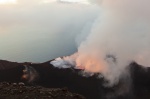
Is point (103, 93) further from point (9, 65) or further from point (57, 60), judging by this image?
point (9, 65)

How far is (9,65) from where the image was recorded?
17300 cm

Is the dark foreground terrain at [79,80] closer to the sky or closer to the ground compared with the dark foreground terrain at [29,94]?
closer to the sky

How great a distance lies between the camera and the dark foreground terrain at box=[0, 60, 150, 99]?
143000 mm

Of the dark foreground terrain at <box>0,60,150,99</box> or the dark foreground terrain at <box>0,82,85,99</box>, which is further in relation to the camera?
the dark foreground terrain at <box>0,60,150,99</box>

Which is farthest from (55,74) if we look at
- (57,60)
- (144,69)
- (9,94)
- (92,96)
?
(9,94)

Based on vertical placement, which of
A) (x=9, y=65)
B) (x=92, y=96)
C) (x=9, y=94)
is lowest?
(x=9, y=94)

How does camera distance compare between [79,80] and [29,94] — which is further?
[79,80]

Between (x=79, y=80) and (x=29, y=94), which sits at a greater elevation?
(x=79, y=80)

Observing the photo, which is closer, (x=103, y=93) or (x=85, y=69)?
(x=103, y=93)

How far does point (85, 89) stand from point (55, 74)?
24955mm

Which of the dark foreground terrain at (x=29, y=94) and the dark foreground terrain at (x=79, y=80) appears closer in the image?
the dark foreground terrain at (x=29, y=94)

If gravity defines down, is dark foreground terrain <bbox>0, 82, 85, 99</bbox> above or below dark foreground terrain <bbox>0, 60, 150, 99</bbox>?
below

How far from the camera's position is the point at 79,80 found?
153m

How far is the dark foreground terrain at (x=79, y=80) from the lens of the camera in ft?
469
